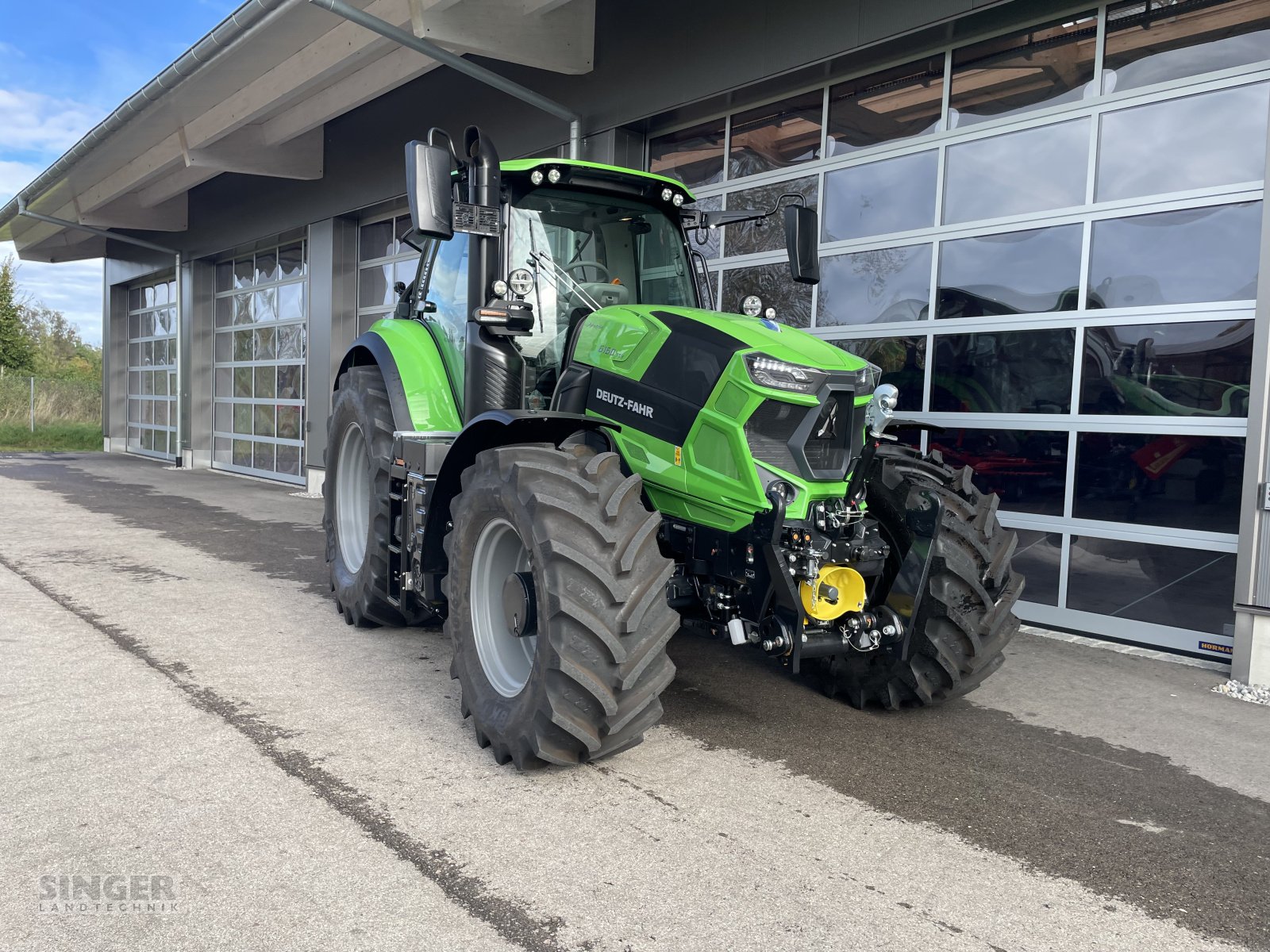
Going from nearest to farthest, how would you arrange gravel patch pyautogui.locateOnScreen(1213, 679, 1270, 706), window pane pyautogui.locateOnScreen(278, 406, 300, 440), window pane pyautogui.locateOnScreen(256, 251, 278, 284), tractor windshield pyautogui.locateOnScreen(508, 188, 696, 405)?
tractor windshield pyautogui.locateOnScreen(508, 188, 696, 405) < gravel patch pyautogui.locateOnScreen(1213, 679, 1270, 706) < window pane pyautogui.locateOnScreen(278, 406, 300, 440) < window pane pyautogui.locateOnScreen(256, 251, 278, 284)

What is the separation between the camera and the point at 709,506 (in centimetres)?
374

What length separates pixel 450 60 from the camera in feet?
27.0

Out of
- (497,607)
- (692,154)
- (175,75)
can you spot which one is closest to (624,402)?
(497,607)

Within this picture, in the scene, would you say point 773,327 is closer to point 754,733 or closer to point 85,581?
point 754,733

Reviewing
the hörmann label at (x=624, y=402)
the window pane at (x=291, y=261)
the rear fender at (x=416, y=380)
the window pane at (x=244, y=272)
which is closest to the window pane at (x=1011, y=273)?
the hörmann label at (x=624, y=402)

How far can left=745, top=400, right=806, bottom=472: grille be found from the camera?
142 inches

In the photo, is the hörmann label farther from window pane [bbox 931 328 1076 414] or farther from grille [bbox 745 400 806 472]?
window pane [bbox 931 328 1076 414]

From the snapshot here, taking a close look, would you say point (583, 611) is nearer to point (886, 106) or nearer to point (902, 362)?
point (902, 362)

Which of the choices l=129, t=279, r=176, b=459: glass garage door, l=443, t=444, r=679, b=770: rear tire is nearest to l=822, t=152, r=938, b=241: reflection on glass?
l=443, t=444, r=679, b=770: rear tire

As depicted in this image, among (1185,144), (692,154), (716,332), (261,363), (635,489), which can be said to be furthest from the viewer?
(261,363)

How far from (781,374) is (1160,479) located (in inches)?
134

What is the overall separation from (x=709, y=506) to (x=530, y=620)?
2.75 ft

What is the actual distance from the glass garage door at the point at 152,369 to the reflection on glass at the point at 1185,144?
1813 centimetres

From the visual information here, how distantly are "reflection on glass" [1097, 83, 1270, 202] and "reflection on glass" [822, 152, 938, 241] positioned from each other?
4.07ft
